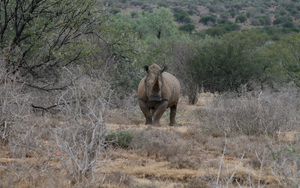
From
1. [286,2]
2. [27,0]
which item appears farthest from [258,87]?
[286,2]

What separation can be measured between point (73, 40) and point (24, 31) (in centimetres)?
167

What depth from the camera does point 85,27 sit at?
10.7m

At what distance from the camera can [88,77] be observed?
10.0 meters

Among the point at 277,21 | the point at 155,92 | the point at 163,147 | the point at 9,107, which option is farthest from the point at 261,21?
the point at 9,107

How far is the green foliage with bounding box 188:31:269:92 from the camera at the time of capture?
17.1 meters

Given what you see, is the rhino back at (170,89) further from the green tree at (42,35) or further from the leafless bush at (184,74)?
the leafless bush at (184,74)

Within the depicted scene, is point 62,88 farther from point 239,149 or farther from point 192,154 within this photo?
point 239,149

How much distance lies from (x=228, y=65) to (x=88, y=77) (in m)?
9.32

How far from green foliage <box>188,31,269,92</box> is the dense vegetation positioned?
50 mm

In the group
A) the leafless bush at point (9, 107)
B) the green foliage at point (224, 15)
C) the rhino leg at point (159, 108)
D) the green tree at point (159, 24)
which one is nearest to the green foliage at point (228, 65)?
the rhino leg at point (159, 108)

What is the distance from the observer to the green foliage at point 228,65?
56.1ft

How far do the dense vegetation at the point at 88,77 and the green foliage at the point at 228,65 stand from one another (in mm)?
50

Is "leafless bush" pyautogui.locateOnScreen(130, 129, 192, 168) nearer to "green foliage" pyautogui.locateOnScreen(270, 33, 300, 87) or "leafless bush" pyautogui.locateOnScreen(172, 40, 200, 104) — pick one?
"leafless bush" pyautogui.locateOnScreen(172, 40, 200, 104)

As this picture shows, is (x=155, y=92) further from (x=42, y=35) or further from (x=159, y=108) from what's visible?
(x=42, y=35)
